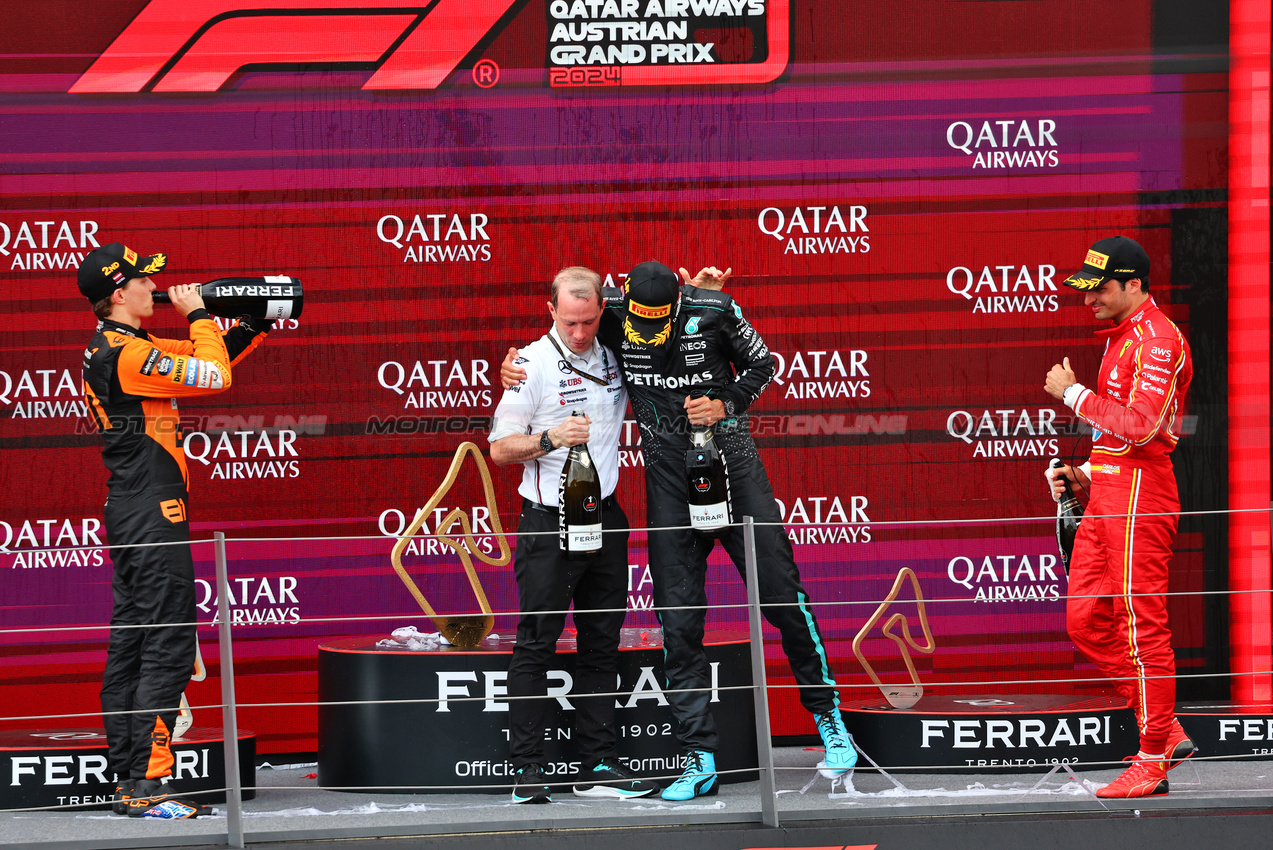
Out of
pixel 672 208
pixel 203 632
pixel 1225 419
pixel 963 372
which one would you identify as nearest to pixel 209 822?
pixel 203 632

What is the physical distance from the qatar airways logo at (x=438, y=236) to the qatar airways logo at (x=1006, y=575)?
2045mm

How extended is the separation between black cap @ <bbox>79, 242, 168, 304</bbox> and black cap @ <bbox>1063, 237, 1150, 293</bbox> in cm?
268

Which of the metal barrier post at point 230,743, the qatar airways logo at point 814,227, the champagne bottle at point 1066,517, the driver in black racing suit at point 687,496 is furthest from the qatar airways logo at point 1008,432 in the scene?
the metal barrier post at point 230,743

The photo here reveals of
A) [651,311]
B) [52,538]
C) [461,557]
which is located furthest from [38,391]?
[651,311]

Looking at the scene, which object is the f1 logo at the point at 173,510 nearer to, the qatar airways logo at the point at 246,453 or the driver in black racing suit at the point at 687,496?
the qatar airways logo at the point at 246,453

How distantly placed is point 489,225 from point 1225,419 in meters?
2.76

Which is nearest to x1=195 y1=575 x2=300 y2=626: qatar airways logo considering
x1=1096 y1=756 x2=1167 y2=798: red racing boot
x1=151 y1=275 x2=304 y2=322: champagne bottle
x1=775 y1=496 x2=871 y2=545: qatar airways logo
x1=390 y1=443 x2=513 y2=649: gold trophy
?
x1=390 y1=443 x2=513 y2=649: gold trophy

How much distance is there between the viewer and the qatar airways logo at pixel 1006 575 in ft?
14.0

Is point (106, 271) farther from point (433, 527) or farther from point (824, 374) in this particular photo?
point (824, 374)

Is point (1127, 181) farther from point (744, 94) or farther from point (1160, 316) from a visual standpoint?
point (744, 94)

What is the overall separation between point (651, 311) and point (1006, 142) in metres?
1.80

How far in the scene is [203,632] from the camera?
4.10 m

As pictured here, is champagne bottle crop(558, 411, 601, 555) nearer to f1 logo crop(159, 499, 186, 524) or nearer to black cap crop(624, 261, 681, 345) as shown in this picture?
black cap crop(624, 261, 681, 345)

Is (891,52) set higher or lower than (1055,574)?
higher
